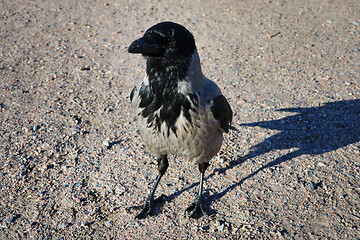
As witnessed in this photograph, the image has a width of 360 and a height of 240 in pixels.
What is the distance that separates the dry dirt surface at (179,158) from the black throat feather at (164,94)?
1.15m

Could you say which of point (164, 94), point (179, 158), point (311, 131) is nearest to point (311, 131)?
point (311, 131)

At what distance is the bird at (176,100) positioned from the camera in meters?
3.01

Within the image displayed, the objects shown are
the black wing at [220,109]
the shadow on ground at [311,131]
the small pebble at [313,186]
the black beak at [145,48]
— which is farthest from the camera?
the shadow on ground at [311,131]

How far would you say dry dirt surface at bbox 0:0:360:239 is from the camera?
376 centimetres

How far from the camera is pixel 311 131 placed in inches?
194

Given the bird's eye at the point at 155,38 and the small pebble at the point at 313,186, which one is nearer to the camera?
the bird's eye at the point at 155,38

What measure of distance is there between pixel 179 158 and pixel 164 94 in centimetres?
155

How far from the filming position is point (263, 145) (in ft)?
15.6

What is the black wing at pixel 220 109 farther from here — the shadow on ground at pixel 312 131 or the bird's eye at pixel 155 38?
the shadow on ground at pixel 312 131

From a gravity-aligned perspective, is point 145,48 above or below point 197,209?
above

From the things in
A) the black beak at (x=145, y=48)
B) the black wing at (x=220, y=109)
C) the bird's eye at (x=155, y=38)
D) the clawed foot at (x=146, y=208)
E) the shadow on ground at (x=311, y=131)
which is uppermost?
the bird's eye at (x=155, y=38)

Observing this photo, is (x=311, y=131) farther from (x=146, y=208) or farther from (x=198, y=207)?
(x=146, y=208)

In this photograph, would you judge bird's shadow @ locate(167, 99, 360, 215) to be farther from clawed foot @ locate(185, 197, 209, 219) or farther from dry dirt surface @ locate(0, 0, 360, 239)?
clawed foot @ locate(185, 197, 209, 219)

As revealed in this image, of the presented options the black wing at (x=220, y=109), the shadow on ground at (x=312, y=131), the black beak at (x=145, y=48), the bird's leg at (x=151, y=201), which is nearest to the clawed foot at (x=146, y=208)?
the bird's leg at (x=151, y=201)
